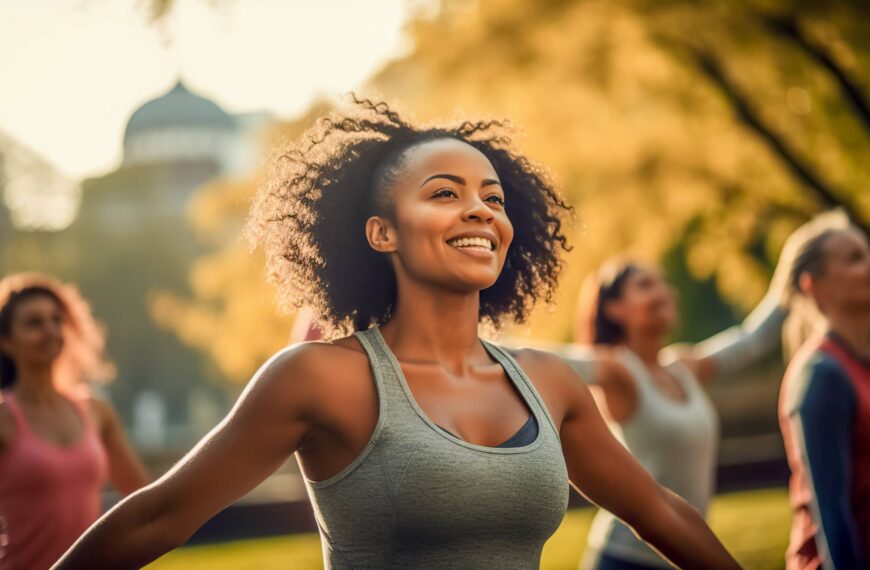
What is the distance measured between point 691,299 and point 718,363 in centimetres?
1916

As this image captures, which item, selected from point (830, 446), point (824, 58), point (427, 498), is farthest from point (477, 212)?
point (824, 58)

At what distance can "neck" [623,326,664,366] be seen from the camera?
18.5 ft

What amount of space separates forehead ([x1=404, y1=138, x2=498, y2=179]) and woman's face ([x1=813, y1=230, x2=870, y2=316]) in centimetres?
216

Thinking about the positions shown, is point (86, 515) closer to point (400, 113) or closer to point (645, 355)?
point (400, 113)

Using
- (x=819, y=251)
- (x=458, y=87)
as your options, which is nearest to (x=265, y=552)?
(x=458, y=87)

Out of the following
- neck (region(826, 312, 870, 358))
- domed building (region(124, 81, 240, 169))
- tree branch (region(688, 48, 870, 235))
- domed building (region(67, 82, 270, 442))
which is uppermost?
domed building (region(124, 81, 240, 169))

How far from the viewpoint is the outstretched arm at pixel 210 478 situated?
7.70ft

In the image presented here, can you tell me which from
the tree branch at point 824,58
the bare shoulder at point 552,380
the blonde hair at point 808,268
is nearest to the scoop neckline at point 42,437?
the bare shoulder at point 552,380

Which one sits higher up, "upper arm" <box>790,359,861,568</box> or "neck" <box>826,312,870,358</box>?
"neck" <box>826,312,870,358</box>

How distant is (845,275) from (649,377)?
1.28 m

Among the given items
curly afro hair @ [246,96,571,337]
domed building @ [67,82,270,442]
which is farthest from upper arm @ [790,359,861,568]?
domed building @ [67,82,270,442]

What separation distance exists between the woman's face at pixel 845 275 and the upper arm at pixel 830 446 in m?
0.47

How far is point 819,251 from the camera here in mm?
4543

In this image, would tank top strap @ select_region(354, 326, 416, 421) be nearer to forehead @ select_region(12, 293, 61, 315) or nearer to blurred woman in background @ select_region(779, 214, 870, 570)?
blurred woman in background @ select_region(779, 214, 870, 570)
